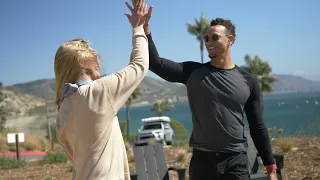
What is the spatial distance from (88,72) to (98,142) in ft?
1.04

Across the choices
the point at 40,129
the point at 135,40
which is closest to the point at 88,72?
the point at 135,40

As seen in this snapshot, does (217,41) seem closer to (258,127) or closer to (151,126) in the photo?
(258,127)

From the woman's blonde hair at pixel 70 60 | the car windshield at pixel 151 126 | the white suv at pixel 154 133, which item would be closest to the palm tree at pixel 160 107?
the white suv at pixel 154 133

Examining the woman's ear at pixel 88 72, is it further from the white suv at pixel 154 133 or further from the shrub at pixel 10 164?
the white suv at pixel 154 133

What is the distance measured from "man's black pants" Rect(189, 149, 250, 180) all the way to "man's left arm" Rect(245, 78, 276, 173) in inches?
8.4

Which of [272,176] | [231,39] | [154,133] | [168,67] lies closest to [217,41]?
[231,39]

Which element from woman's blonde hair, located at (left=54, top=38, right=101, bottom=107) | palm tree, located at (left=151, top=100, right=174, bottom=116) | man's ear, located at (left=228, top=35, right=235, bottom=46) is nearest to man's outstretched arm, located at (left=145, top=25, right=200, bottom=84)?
man's ear, located at (left=228, top=35, right=235, bottom=46)

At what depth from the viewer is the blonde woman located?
5.75 feet

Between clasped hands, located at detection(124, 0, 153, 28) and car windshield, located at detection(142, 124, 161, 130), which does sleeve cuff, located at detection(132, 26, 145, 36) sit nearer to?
clasped hands, located at detection(124, 0, 153, 28)

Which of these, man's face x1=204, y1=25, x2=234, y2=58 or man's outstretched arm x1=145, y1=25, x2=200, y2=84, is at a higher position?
man's face x1=204, y1=25, x2=234, y2=58

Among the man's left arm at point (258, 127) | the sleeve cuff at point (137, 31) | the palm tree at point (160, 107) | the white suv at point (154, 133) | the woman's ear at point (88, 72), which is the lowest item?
the palm tree at point (160, 107)

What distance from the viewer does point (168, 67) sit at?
8.91ft

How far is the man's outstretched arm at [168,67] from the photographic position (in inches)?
103

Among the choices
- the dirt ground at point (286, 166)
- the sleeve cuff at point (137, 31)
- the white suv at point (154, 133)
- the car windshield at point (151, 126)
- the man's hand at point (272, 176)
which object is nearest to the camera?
the sleeve cuff at point (137, 31)
